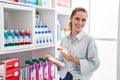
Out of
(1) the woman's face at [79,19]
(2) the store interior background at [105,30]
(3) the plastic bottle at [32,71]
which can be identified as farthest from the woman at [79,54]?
(2) the store interior background at [105,30]

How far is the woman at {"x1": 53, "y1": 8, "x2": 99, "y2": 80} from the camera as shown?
5.94 feet

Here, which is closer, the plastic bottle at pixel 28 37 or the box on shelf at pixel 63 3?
the plastic bottle at pixel 28 37

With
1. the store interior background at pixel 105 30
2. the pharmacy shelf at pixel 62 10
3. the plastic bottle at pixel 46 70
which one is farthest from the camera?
the store interior background at pixel 105 30

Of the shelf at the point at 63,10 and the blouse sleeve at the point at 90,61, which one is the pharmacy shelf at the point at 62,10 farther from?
the blouse sleeve at the point at 90,61

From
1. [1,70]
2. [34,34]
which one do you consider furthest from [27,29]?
[1,70]

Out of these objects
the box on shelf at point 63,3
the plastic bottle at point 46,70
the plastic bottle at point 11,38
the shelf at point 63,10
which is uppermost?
the box on shelf at point 63,3

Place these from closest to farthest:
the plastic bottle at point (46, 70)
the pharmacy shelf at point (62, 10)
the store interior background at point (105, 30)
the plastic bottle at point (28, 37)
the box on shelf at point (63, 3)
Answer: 1. the plastic bottle at point (28, 37)
2. the plastic bottle at point (46, 70)
3. the pharmacy shelf at point (62, 10)
4. the box on shelf at point (63, 3)
5. the store interior background at point (105, 30)

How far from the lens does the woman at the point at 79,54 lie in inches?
71.3

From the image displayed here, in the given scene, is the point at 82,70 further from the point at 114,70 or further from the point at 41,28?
the point at 114,70

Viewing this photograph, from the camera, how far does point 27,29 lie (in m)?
1.97

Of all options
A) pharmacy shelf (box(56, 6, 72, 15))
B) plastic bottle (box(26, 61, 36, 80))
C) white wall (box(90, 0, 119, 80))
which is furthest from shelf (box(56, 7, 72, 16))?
white wall (box(90, 0, 119, 80))

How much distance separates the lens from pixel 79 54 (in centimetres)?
186

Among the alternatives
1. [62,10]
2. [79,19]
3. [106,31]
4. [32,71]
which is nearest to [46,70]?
[32,71]

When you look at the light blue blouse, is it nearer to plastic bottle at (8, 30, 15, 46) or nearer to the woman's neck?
the woman's neck
